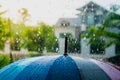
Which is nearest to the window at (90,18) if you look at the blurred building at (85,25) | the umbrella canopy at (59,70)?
the blurred building at (85,25)

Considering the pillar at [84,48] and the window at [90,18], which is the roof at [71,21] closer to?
the window at [90,18]

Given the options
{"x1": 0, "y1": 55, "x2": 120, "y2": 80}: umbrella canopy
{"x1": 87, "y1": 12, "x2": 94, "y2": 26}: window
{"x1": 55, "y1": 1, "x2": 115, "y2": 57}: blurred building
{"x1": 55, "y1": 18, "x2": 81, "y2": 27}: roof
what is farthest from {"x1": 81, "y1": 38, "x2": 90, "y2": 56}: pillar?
{"x1": 0, "y1": 55, "x2": 120, "y2": 80}: umbrella canopy

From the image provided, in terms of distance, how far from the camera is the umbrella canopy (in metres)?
3.93

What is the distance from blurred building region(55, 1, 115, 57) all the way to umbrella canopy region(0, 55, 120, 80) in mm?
29089

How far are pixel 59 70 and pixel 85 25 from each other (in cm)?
3077

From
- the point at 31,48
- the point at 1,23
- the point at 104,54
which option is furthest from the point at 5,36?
the point at 104,54

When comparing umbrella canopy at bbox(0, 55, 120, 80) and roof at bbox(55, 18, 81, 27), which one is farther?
roof at bbox(55, 18, 81, 27)

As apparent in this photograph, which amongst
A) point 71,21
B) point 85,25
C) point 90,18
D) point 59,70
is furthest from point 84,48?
point 59,70

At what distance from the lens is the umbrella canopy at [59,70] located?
3934 mm

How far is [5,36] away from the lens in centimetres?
1959

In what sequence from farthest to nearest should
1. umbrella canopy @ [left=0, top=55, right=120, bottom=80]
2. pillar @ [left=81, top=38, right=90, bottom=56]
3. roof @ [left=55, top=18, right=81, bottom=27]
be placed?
roof @ [left=55, top=18, right=81, bottom=27] < pillar @ [left=81, top=38, right=90, bottom=56] < umbrella canopy @ [left=0, top=55, right=120, bottom=80]

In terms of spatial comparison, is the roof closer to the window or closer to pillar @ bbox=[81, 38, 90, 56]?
the window

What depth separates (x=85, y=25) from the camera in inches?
1363

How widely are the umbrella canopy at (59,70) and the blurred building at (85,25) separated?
2909cm
